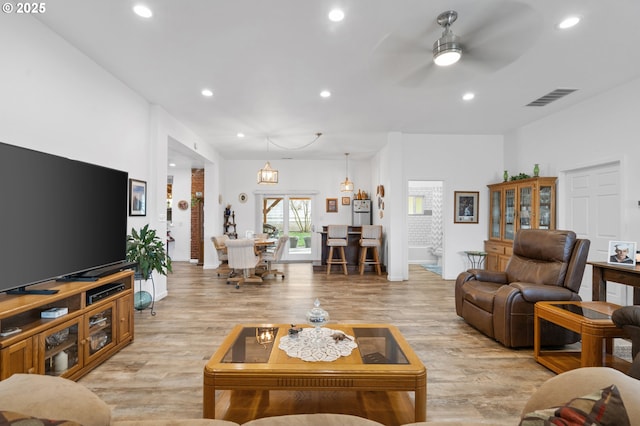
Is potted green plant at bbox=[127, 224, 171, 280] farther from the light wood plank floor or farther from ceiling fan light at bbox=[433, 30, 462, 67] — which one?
ceiling fan light at bbox=[433, 30, 462, 67]

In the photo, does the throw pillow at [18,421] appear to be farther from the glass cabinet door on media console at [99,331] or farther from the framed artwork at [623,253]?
the framed artwork at [623,253]

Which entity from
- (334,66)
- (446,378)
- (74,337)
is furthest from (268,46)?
(446,378)

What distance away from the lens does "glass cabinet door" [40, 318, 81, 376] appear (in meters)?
2.06

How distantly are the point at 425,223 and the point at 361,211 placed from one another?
2054 mm

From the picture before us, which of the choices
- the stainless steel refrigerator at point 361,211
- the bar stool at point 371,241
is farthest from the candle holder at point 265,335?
the stainless steel refrigerator at point 361,211

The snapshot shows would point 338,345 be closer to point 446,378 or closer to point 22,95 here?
point 446,378

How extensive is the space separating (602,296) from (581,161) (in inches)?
94.6

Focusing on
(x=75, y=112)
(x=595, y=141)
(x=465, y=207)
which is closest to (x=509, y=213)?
(x=465, y=207)

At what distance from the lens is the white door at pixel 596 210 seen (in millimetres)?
4016

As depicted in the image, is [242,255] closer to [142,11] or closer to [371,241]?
[371,241]

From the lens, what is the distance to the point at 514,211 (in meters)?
5.38

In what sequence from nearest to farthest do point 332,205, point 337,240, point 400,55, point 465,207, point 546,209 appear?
point 400,55 → point 546,209 → point 465,207 → point 337,240 → point 332,205

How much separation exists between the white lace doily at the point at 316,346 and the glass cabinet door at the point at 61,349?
5.07 feet

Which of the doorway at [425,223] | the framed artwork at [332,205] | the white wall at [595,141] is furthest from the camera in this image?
the framed artwork at [332,205]
